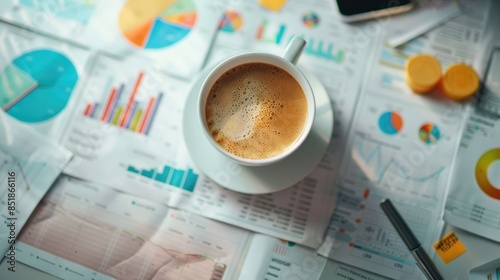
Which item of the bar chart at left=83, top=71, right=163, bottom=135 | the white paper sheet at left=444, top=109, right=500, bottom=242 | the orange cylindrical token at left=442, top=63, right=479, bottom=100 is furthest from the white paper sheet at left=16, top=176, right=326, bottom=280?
the orange cylindrical token at left=442, top=63, right=479, bottom=100

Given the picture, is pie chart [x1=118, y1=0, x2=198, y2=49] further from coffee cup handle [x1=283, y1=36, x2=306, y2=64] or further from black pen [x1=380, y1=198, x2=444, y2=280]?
black pen [x1=380, y1=198, x2=444, y2=280]

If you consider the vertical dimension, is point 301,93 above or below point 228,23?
below

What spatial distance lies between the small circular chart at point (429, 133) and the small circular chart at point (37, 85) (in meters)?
0.56

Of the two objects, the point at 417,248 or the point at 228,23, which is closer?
the point at 417,248

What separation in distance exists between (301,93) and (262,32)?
0.18m

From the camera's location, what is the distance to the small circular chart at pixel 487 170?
0.61 meters

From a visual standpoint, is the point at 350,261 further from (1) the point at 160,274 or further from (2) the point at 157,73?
(2) the point at 157,73

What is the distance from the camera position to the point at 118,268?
0.60 metres

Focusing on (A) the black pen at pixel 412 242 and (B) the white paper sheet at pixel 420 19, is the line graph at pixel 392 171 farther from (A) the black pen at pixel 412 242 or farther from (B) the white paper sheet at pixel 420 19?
(B) the white paper sheet at pixel 420 19

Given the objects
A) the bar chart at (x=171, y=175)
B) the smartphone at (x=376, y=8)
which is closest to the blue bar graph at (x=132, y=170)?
the bar chart at (x=171, y=175)

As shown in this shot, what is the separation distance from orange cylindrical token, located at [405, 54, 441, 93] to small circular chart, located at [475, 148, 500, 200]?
13cm

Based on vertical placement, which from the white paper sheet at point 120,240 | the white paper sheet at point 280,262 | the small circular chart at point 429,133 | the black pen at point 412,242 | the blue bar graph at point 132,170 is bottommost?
the white paper sheet at point 120,240

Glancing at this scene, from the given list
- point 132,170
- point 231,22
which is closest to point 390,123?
point 231,22

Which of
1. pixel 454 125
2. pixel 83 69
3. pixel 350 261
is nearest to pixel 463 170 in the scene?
pixel 454 125
